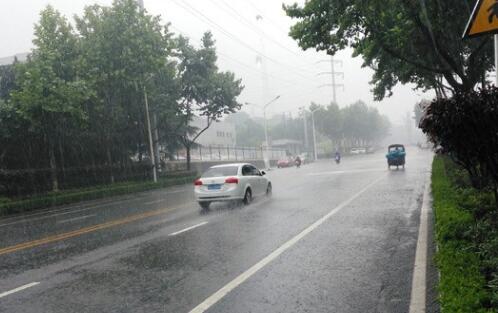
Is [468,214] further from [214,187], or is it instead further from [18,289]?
[214,187]

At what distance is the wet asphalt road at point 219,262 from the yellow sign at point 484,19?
313 cm

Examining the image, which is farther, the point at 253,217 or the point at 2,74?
the point at 2,74

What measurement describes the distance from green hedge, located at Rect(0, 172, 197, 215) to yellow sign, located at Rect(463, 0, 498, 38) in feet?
67.1

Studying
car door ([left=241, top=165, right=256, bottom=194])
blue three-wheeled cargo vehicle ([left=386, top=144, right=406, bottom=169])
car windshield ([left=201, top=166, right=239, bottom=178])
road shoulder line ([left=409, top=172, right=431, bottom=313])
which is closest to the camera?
road shoulder line ([left=409, top=172, right=431, bottom=313])

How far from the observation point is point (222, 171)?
15.8 metres

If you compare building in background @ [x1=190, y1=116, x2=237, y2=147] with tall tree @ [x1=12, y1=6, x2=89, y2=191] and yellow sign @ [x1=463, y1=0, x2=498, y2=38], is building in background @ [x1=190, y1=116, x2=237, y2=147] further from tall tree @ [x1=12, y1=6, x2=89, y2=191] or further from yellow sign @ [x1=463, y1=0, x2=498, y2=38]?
yellow sign @ [x1=463, y1=0, x2=498, y2=38]

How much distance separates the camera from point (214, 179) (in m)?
15.3

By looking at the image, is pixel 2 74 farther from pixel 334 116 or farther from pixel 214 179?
pixel 334 116

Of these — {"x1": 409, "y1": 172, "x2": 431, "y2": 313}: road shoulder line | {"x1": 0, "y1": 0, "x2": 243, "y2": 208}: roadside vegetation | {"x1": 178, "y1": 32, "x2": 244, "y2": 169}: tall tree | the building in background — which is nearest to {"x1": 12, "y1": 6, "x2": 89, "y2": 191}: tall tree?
{"x1": 0, "y1": 0, "x2": 243, "y2": 208}: roadside vegetation

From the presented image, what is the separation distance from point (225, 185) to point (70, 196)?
1248cm

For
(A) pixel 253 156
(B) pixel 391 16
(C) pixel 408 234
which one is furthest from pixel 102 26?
(A) pixel 253 156

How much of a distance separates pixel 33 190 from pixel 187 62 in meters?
15.7

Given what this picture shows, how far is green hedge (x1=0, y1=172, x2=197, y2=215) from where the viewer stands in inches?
829

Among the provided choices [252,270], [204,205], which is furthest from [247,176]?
[252,270]
